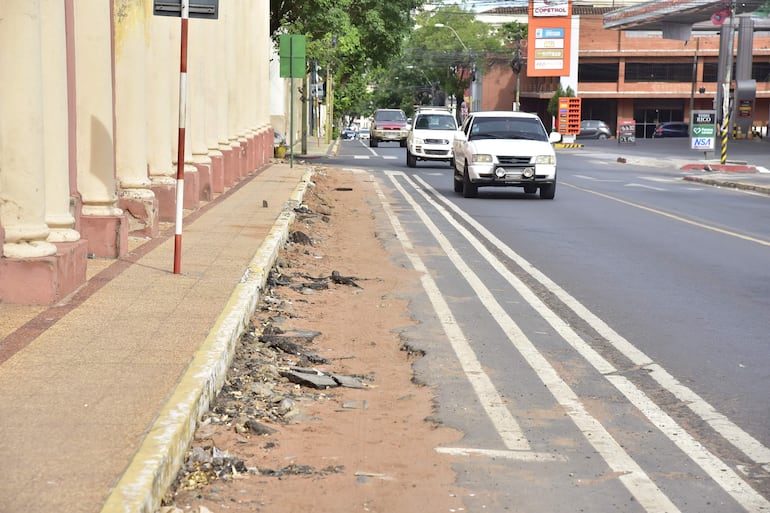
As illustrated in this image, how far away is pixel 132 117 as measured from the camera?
14797 millimetres

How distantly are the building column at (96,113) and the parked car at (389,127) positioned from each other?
5219cm

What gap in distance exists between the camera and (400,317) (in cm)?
1053

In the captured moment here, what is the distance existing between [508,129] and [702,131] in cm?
2184

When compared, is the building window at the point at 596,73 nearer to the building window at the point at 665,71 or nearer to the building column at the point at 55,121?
the building window at the point at 665,71

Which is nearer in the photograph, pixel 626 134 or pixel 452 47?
pixel 626 134

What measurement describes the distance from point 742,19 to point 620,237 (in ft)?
211

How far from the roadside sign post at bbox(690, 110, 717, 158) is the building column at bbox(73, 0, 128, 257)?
1446 inches

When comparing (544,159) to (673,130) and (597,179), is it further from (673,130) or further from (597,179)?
(673,130)

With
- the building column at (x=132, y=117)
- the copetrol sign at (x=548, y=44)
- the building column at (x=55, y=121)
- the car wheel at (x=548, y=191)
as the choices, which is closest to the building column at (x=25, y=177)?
the building column at (x=55, y=121)

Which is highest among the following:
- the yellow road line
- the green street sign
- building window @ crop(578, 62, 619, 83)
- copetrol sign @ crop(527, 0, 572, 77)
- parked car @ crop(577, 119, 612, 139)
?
copetrol sign @ crop(527, 0, 572, 77)

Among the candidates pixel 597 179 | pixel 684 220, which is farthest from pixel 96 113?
pixel 597 179

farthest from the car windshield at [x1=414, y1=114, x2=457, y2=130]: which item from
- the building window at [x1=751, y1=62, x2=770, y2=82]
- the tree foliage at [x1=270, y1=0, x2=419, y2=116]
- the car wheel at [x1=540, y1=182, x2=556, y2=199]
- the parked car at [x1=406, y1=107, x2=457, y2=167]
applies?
the building window at [x1=751, y1=62, x2=770, y2=82]

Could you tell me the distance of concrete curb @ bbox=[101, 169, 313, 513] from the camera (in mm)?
4785

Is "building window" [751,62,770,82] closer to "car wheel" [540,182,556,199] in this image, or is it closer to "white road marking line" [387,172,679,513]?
"car wheel" [540,182,556,199]
